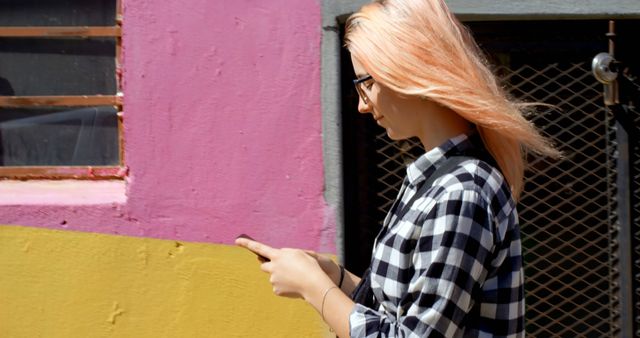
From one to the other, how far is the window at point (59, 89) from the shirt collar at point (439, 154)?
7.47 ft

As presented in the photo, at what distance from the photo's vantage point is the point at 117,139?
394 cm

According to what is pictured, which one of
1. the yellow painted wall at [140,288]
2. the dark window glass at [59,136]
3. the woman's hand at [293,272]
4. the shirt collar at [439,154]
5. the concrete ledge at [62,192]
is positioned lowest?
the yellow painted wall at [140,288]

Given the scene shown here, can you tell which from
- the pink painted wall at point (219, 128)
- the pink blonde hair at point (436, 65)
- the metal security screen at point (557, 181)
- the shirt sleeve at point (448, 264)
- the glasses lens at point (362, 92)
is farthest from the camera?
the metal security screen at point (557, 181)

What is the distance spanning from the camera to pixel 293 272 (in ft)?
Result: 6.38

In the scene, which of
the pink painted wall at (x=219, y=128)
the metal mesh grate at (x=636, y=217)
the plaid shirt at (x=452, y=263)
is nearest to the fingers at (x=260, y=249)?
the plaid shirt at (x=452, y=263)

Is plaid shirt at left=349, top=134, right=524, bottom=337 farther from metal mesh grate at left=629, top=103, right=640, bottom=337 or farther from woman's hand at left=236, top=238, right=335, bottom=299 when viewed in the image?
metal mesh grate at left=629, top=103, right=640, bottom=337

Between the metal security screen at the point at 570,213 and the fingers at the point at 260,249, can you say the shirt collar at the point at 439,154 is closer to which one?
the fingers at the point at 260,249

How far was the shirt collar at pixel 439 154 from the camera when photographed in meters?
1.89

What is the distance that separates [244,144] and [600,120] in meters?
1.54

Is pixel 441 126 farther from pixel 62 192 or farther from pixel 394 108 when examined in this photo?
pixel 62 192

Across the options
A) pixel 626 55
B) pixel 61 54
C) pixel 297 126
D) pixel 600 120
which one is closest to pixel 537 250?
pixel 600 120

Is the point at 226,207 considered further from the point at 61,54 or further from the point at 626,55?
the point at 626,55

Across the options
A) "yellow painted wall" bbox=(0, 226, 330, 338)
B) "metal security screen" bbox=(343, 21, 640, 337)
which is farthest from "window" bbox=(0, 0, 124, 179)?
"metal security screen" bbox=(343, 21, 640, 337)

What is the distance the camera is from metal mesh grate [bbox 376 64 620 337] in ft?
12.9
